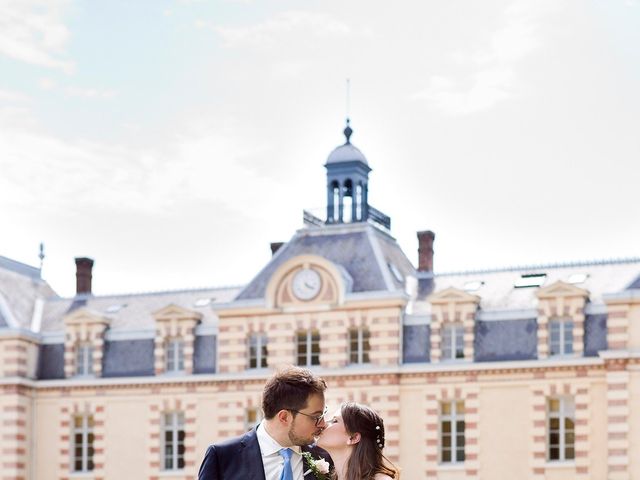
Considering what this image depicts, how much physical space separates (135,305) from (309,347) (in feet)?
27.1

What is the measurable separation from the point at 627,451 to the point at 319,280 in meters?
10.3

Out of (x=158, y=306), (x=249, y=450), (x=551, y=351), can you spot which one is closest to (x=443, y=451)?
(x=551, y=351)

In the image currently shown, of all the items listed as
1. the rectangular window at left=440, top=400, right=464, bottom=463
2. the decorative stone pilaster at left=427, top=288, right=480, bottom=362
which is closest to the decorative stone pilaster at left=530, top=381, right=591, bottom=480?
the rectangular window at left=440, top=400, right=464, bottom=463

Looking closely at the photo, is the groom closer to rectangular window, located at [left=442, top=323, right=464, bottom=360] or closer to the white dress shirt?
the white dress shirt

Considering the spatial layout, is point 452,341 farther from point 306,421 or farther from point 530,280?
point 306,421

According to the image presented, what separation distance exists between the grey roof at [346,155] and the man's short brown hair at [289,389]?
36.9m

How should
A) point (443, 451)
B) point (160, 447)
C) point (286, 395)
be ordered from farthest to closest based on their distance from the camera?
point (160, 447)
point (443, 451)
point (286, 395)

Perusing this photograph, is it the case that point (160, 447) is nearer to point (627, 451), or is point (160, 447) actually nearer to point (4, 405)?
point (4, 405)

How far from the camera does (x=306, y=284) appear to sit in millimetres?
42688

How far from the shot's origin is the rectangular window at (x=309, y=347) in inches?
1677

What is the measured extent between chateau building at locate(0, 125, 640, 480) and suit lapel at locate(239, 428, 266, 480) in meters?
31.5

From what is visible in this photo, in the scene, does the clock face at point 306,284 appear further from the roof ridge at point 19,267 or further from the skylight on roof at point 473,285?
the roof ridge at point 19,267

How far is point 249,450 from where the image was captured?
27.6 ft

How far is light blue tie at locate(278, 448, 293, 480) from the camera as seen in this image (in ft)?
27.3
